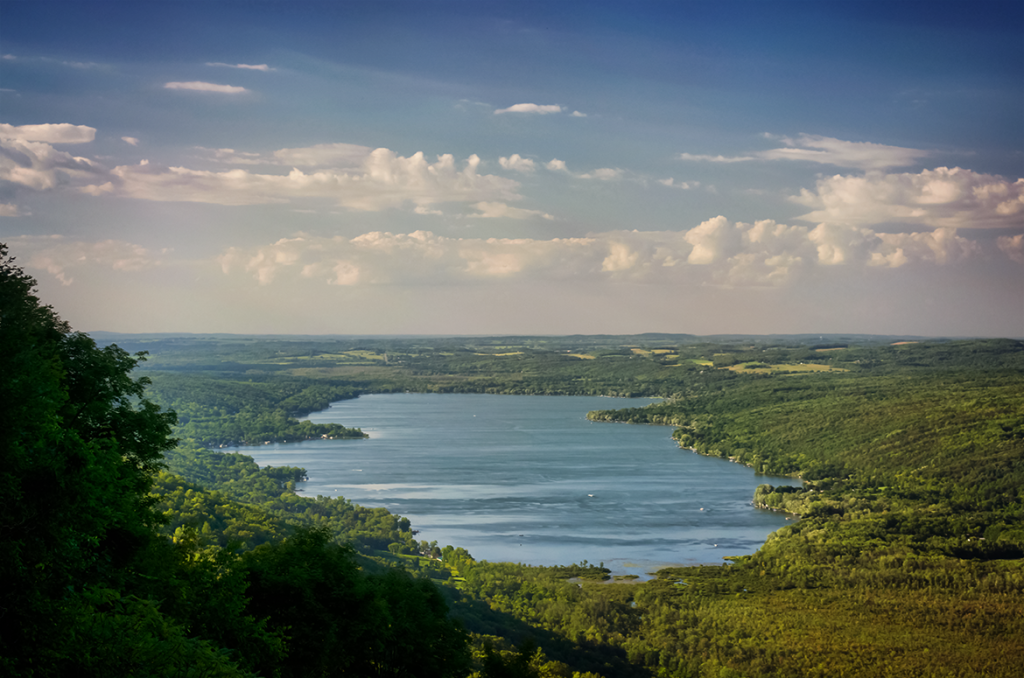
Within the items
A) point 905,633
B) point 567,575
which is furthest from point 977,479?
point 567,575

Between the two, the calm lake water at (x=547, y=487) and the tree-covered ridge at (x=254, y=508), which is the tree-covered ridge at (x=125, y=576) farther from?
the calm lake water at (x=547, y=487)

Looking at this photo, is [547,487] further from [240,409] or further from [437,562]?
[240,409]

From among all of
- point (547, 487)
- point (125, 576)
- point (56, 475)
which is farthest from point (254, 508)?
point (56, 475)

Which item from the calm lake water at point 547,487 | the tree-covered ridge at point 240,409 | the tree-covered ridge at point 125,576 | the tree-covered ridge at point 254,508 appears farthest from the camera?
the tree-covered ridge at point 240,409

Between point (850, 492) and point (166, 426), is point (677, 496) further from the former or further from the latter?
point (166, 426)

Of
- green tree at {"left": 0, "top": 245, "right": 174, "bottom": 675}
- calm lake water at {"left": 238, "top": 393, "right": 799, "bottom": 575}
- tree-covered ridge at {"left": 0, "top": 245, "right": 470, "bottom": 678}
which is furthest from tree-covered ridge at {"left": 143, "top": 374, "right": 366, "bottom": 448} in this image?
green tree at {"left": 0, "top": 245, "right": 174, "bottom": 675}

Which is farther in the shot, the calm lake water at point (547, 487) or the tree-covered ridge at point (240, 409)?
the tree-covered ridge at point (240, 409)

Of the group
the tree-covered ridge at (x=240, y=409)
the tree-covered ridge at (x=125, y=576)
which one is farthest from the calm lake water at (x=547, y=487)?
the tree-covered ridge at (x=125, y=576)
